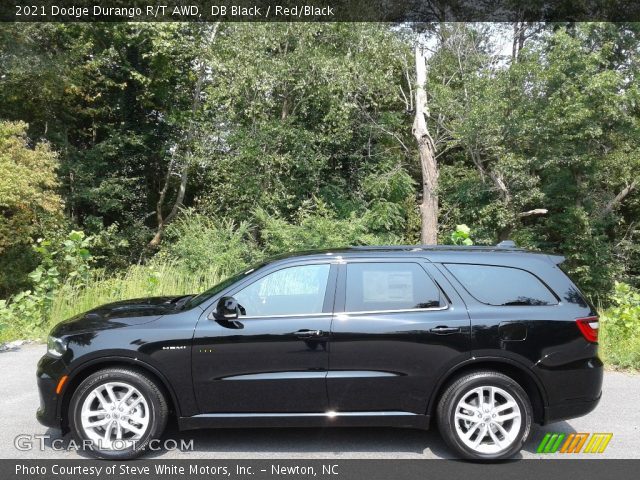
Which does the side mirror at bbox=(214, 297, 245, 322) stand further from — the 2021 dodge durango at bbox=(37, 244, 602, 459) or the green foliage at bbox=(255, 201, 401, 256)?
the green foliage at bbox=(255, 201, 401, 256)

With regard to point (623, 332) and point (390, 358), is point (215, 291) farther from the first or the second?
point (623, 332)

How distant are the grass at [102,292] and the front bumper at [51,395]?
15.6 feet

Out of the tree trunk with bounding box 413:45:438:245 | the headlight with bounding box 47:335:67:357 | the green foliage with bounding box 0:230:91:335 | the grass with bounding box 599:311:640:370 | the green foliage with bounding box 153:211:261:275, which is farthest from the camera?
the tree trunk with bounding box 413:45:438:245

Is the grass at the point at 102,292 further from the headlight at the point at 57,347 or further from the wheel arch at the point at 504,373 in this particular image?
the wheel arch at the point at 504,373

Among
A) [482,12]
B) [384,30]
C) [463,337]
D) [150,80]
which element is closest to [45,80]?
[150,80]

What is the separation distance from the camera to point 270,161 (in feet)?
61.0

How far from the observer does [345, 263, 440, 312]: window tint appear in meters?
4.69

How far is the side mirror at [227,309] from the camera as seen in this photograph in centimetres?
452

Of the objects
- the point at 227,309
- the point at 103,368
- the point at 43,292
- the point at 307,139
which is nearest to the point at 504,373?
the point at 227,309

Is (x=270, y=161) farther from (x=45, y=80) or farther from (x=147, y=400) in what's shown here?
(x=147, y=400)

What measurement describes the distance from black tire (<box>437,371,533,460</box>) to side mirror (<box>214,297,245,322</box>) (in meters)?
1.82

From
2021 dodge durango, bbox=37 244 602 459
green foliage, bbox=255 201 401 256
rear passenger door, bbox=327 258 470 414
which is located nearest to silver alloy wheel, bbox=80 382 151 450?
2021 dodge durango, bbox=37 244 602 459

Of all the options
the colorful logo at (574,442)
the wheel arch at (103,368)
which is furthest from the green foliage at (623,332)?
the wheel arch at (103,368)

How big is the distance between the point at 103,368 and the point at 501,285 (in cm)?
339
